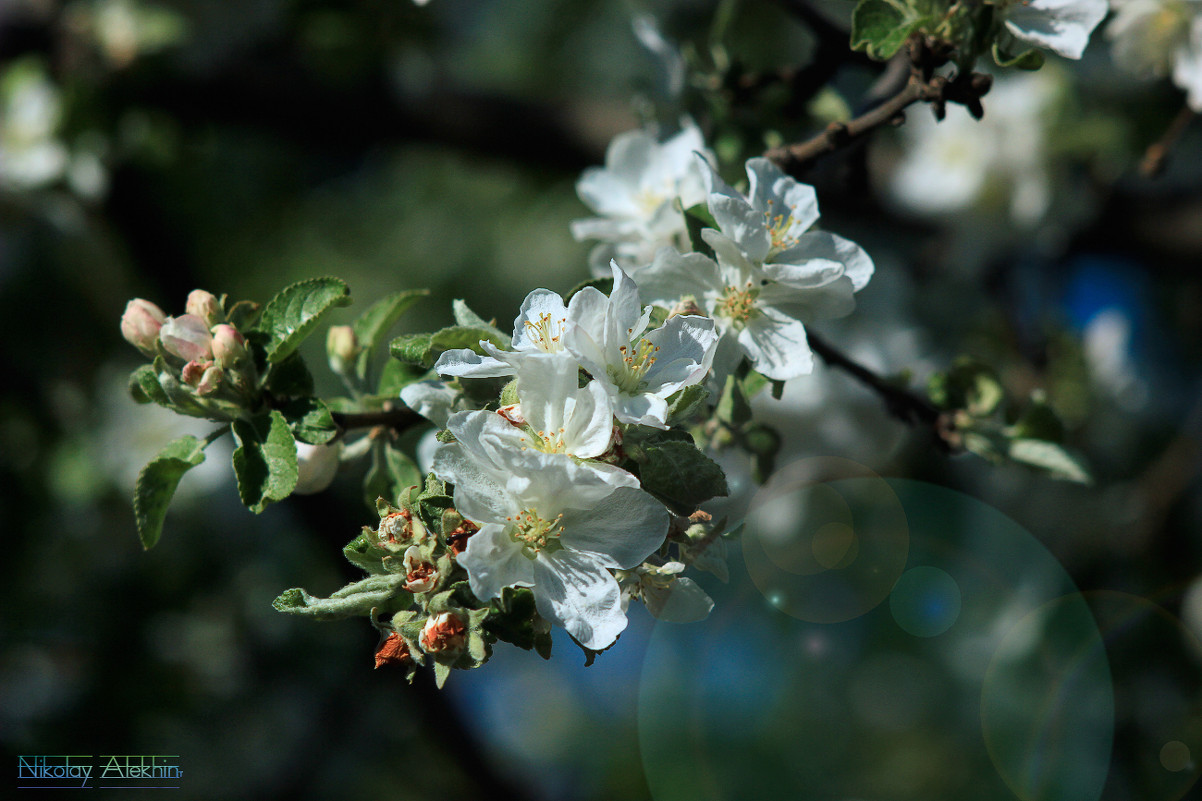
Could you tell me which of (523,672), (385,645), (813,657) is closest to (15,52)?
(385,645)

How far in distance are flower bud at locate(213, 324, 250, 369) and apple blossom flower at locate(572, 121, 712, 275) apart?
23.7 inches

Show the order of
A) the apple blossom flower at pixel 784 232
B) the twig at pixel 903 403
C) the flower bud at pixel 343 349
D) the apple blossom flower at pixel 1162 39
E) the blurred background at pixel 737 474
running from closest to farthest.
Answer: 1. the apple blossom flower at pixel 784 232
2. the flower bud at pixel 343 349
3. the twig at pixel 903 403
4. the apple blossom flower at pixel 1162 39
5. the blurred background at pixel 737 474

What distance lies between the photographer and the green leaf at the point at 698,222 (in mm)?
1213

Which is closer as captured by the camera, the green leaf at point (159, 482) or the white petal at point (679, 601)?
the white petal at point (679, 601)

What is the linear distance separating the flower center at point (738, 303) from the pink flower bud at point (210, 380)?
26.1 inches

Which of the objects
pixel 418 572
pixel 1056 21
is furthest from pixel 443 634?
pixel 1056 21

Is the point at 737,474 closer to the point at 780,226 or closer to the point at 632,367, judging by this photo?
the point at 780,226

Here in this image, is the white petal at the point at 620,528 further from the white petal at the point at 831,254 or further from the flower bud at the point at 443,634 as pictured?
the white petal at the point at 831,254

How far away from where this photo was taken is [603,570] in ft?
3.22

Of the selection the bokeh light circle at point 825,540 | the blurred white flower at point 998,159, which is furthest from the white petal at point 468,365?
the blurred white flower at point 998,159

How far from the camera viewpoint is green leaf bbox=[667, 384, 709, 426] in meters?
1.00

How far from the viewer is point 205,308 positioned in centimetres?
118

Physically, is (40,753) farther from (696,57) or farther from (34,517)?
(696,57)

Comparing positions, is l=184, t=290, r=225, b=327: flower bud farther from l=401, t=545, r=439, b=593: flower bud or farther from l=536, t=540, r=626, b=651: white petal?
l=536, t=540, r=626, b=651: white petal
